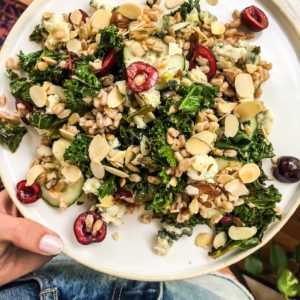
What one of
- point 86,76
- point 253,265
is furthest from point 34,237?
point 253,265

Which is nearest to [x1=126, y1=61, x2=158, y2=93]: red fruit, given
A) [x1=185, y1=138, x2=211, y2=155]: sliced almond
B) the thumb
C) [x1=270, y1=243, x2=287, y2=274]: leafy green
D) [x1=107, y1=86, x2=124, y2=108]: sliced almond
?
[x1=107, y1=86, x2=124, y2=108]: sliced almond

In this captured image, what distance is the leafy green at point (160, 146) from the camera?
90 centimetres

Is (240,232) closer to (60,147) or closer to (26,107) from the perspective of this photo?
(60,147)

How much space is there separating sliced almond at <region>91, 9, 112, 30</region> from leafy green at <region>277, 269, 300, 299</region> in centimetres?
100

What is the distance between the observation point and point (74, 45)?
960mm

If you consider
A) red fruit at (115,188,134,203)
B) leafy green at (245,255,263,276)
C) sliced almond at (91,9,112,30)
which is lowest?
leafy green at (245,255,263,276)

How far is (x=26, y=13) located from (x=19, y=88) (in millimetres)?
156

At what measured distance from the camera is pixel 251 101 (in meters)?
0.93

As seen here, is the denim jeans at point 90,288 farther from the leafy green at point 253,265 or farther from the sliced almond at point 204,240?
the sliced almond at point 204,240

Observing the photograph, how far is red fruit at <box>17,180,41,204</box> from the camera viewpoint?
38.4 inches

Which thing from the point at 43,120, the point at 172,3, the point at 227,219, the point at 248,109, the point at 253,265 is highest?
the point at 172,3

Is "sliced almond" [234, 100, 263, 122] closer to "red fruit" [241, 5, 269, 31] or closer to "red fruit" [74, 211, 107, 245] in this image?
"red fruit" [241, 5, 269, 31]

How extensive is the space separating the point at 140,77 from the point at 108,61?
93 millimetres

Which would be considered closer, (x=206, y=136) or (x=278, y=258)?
(x=206, y=136)
